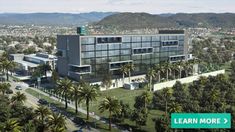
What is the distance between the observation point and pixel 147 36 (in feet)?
478

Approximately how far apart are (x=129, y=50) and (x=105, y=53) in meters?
13.1

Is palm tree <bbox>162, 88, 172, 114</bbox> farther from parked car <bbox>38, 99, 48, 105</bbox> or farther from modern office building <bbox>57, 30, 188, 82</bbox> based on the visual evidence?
parked car <bbox>38, 99, 48, 105</bbox>

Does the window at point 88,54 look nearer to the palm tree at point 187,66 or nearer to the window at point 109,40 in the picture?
the window at point 109,40

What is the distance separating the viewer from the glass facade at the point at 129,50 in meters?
128

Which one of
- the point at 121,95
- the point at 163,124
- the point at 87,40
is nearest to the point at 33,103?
the point at 121,95

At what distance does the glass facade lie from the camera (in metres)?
128

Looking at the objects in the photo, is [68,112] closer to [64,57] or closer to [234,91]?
[64,57]

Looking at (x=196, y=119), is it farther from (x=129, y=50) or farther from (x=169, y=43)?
(x=169, y=43)

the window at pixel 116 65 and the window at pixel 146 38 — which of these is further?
the window at pixel 146 38

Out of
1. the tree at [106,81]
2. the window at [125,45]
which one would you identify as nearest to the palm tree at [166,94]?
the tree at [106,81]

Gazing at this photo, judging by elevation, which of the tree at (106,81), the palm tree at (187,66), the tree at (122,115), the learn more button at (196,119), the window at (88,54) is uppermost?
the window at (88,54)

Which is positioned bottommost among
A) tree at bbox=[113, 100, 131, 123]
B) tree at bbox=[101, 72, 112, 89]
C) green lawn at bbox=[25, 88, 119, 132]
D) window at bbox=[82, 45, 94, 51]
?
green lawn at bbox=[25, 88, 119, 132]

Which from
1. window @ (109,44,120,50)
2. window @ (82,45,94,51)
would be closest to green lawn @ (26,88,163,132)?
window @ (109,44,120,50)

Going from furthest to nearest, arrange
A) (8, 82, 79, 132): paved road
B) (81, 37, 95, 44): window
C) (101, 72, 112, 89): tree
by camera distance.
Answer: (81, 37, 95, 44): window
(101, 72, 112, 89): tree
(8, 82, 79, 132): paved road
